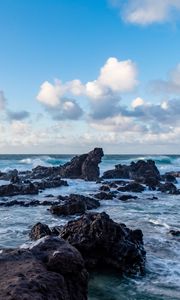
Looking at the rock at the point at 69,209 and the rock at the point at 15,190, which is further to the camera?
the rock at the point at 15,190

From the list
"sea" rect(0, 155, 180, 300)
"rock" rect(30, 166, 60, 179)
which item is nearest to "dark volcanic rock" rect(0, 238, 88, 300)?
"sea" rect(0, 155, 180, 300)

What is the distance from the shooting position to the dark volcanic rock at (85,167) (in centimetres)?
4997

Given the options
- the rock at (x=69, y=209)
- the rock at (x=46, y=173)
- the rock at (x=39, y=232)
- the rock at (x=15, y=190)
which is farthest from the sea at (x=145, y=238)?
the rock at (x=46, y=173)

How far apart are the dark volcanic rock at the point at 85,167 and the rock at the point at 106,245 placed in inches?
1424

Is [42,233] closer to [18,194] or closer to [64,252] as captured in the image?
[64,252]

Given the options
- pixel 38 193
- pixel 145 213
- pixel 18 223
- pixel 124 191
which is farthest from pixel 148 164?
pixel 18 223

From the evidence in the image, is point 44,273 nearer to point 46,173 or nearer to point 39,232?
point 39,232

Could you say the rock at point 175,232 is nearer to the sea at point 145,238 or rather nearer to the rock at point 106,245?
the sea at point 145,238

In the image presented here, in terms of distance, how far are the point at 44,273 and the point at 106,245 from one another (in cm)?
603

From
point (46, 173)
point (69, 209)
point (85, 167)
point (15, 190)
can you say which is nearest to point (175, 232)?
point (69, 209)

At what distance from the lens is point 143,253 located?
13133 mm

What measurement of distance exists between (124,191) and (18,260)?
98.6 feet

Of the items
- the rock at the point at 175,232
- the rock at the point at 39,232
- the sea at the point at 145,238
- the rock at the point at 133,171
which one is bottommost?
the sea at the point at 145,238

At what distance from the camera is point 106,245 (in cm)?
1237
